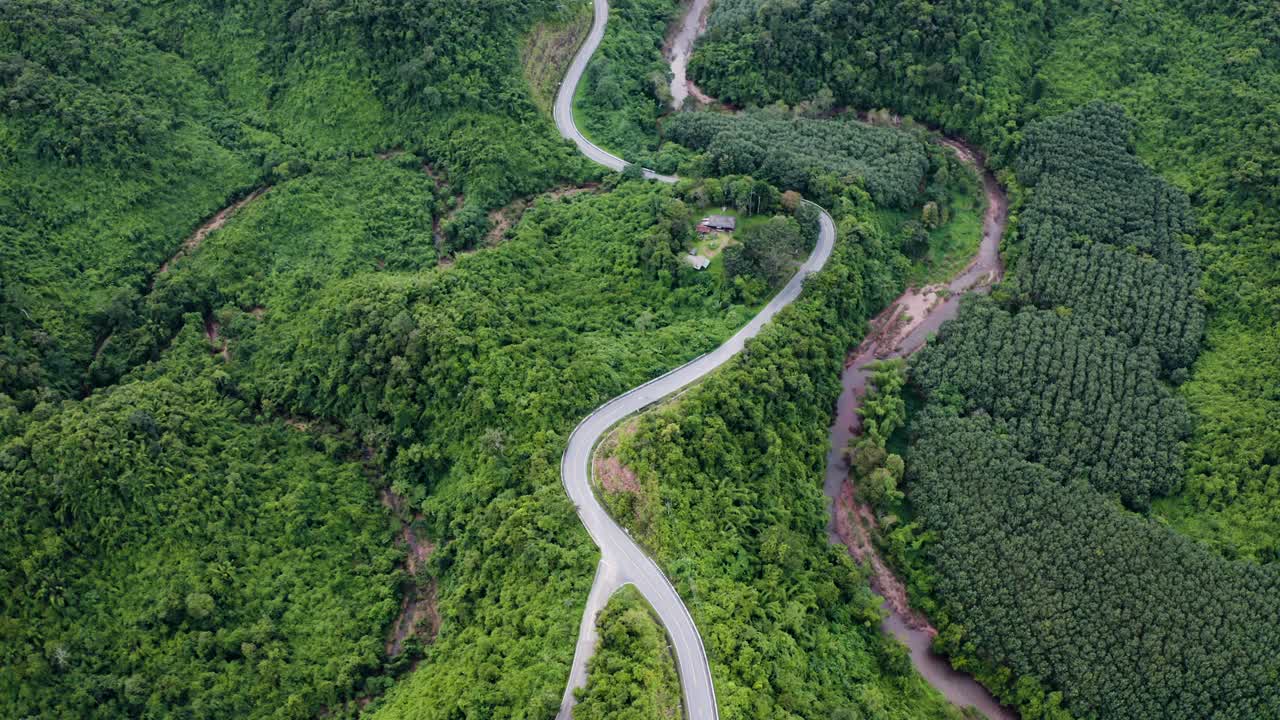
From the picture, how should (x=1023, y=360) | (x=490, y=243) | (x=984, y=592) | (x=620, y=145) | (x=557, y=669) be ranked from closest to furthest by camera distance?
(x=557, y=669) → (x=984, y=592) → (x=1023, y=360) → (x=490, y=243) → (x=620, y=145)

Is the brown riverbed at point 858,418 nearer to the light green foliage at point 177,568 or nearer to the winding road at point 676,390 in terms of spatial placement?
the winding road at point 676,390

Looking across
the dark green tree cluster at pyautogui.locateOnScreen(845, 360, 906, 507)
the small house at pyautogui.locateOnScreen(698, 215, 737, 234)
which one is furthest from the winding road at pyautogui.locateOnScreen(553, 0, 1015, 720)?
the small house at pyautogui.locateOnScreen(698, 215, 737, 234)

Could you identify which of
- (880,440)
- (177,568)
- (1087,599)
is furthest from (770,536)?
(177,568)

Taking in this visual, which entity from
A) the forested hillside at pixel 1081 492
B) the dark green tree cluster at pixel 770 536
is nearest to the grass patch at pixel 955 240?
the forested hillside at pixel 1081 492

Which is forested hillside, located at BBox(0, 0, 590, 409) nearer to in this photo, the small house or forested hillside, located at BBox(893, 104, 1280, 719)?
the small house

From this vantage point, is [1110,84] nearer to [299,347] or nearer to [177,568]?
[299,347]

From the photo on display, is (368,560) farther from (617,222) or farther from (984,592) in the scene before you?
(984,592)

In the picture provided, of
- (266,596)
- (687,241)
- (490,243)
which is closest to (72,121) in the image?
(490,243)

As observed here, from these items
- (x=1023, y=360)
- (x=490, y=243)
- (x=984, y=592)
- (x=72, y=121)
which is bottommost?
(x=984, y=592)
